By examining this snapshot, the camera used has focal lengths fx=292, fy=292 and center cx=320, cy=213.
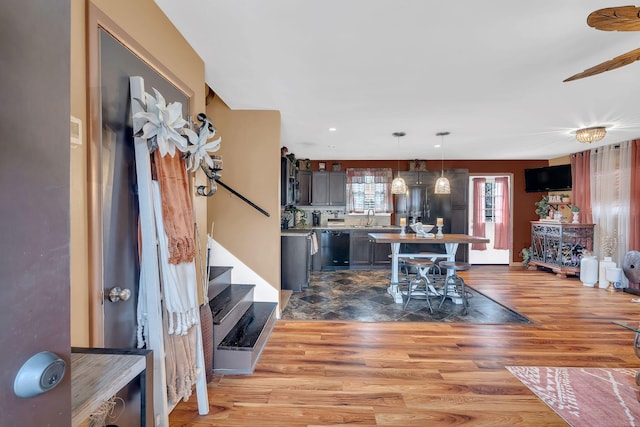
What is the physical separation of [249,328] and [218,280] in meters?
0.56

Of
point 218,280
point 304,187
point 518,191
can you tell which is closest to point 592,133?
point 518,191

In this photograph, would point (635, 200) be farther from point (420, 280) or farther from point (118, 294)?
point (118, 294)

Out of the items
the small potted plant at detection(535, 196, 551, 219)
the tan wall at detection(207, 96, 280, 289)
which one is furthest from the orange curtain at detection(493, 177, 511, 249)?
the tan wall at detection(207, 96, 280, 289)

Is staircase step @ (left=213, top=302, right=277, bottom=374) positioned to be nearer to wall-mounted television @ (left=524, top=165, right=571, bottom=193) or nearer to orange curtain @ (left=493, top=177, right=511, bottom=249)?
wall-mounted television @ (left=524, top=165, right=571, bottom=193)

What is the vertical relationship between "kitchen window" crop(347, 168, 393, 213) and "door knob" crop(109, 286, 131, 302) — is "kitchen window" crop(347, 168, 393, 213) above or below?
above

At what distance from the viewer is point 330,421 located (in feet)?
5.94

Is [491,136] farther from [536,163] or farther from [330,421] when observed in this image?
[330,421]

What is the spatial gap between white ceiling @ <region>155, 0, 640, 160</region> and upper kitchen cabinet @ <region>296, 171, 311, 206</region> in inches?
81.5

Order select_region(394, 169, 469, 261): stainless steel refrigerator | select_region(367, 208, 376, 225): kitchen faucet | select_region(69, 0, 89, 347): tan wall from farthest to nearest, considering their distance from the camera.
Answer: select_region(367, 208, 376, 225): kitchen faucet < select_region(394, 169, 469, 261): stainless steel refrigerator < select_region(69, 0, 89, 347): tan wall

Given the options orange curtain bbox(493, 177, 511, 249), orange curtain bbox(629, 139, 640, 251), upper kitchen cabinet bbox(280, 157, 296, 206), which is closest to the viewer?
upper kitchen cabinet bbox(280, 157, 296, 206)

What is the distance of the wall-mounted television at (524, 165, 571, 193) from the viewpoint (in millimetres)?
5991

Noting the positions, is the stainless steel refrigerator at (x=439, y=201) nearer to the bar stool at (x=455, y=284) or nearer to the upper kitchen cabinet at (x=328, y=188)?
the upper kitchen cabinet at (x=328, y=188)

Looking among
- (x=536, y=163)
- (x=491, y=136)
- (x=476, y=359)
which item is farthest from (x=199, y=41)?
(x=536, y=163)

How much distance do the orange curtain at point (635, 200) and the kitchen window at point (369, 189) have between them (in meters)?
3.94
